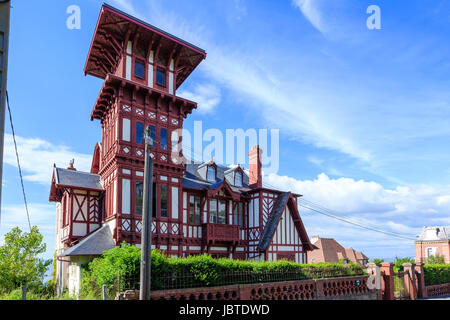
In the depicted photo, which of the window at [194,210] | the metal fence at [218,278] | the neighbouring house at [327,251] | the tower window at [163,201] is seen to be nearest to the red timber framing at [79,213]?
the tower window at [163,201]

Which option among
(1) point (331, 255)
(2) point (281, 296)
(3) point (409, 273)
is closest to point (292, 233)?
(3) point (409, 273)

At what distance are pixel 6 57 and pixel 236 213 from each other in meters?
19.2

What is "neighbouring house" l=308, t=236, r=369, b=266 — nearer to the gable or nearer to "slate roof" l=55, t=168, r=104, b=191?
the gable

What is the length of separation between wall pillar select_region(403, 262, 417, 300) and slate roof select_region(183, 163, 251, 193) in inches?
460

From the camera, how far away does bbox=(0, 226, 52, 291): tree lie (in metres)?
21.7

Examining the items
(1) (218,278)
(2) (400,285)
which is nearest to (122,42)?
(1) (218,278)

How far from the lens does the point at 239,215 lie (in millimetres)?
26844

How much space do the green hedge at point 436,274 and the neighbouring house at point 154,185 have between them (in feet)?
29.2

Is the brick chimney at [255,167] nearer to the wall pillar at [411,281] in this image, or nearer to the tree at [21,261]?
the wall pillar at [411,281]

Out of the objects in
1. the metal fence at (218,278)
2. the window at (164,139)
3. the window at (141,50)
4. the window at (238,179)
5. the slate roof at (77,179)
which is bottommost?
the metal fence at (218,278)

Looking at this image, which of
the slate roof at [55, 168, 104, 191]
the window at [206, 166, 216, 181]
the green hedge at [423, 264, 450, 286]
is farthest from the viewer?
the window at [206, 166, 216, 181]

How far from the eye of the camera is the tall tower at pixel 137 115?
20.5 meters

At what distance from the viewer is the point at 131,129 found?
69.8 ft

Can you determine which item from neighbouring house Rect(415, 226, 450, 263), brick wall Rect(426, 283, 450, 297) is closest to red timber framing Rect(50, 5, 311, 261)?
brick wall Rect(426, 283, 450, 297)
